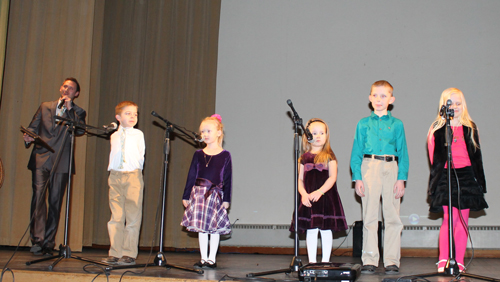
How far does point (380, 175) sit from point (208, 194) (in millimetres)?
1296

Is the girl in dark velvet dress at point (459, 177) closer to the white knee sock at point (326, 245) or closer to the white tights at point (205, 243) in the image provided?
the white knee sock at point (326, 245)

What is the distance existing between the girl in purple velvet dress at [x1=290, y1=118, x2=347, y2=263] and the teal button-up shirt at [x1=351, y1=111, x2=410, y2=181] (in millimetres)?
192

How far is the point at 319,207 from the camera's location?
10.1ft

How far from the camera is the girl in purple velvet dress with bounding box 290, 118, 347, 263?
3059 millimetres

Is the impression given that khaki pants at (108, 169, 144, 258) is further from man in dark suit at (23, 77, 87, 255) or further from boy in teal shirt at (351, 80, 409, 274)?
boy in teal shirt at (351, 80, 409, 274)

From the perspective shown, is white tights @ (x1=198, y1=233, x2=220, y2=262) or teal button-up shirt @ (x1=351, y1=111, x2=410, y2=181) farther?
white tights @ (x1=198, y1=233, x2=220, y2=262)

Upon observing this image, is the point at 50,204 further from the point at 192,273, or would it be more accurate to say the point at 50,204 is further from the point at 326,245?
the point at 326,245

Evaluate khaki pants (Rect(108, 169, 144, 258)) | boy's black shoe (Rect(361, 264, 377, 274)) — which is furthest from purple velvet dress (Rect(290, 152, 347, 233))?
khaki pants (Rect(108, 169, 144, 258))

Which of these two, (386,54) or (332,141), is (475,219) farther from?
(386,54)

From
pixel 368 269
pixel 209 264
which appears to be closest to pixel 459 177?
pixel 368 269

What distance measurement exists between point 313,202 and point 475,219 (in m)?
2.35

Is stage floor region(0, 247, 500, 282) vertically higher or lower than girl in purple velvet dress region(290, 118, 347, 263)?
lower

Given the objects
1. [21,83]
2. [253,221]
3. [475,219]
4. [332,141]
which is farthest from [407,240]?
[21,83]

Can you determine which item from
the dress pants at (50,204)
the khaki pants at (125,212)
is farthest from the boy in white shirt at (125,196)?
the dress pants at (50,204)
